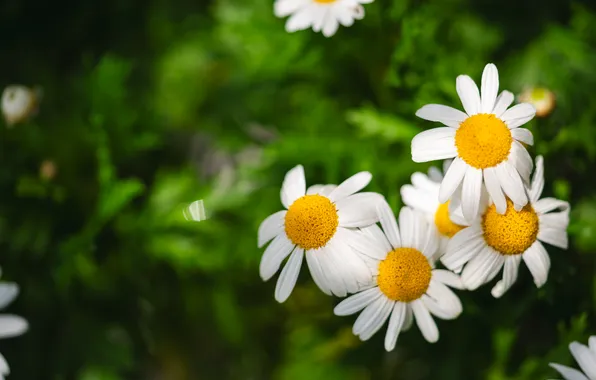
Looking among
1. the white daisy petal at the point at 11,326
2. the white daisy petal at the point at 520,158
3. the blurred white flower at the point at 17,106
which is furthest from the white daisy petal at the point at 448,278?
the blurred white flower at the point at 17,106

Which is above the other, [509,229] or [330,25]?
[330,25]

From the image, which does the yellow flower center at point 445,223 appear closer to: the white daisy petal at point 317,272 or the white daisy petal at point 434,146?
the white daisy petal at point 434,146

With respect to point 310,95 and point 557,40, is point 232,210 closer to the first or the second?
point 310,95

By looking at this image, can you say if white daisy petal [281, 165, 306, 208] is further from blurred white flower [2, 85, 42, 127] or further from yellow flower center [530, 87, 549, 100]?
blurred white flower [2, 85, 42, 127]

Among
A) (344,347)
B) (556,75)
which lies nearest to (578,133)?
(556,75)

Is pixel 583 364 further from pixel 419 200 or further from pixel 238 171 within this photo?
pixel 238 171

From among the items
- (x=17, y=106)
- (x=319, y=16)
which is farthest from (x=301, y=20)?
(x=17, y=106)
